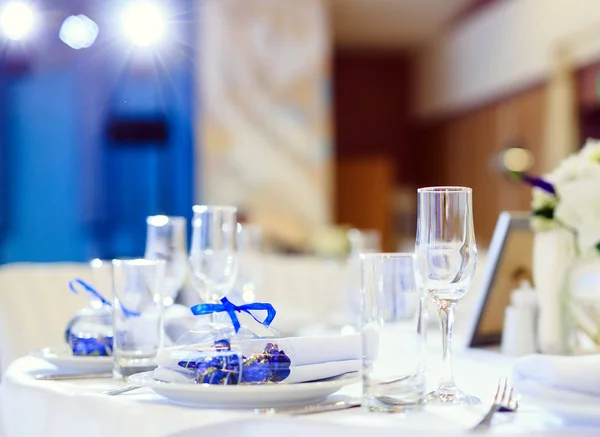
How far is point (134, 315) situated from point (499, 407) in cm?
51

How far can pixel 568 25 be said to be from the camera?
4.88 meters

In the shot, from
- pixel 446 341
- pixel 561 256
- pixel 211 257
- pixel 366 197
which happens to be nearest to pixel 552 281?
pixel 561 256

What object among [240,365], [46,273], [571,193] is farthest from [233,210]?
[46,273]

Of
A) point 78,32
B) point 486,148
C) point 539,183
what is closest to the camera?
point 539,183

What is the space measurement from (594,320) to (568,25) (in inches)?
141

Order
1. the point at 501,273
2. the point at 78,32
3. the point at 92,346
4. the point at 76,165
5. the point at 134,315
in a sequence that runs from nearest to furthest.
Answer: the point at 134,315
the point at 92,346
the point at 501,273
the point at 78,32
the point at 76,165

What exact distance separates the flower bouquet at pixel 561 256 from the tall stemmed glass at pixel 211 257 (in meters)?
0.51

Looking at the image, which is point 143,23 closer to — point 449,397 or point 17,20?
point 17,20

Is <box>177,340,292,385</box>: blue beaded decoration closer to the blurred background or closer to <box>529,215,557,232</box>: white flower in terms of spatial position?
<box>529,215,557,232</box>: white flower

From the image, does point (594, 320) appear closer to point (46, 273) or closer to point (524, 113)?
point (46, 273)

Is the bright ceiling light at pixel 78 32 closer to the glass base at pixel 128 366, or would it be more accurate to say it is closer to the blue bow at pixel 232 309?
the glass base at pixel 128 366

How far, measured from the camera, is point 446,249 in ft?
3.40

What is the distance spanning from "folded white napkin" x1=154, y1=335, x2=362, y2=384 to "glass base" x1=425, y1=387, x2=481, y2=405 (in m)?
0.10

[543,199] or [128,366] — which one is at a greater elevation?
[543,199]
